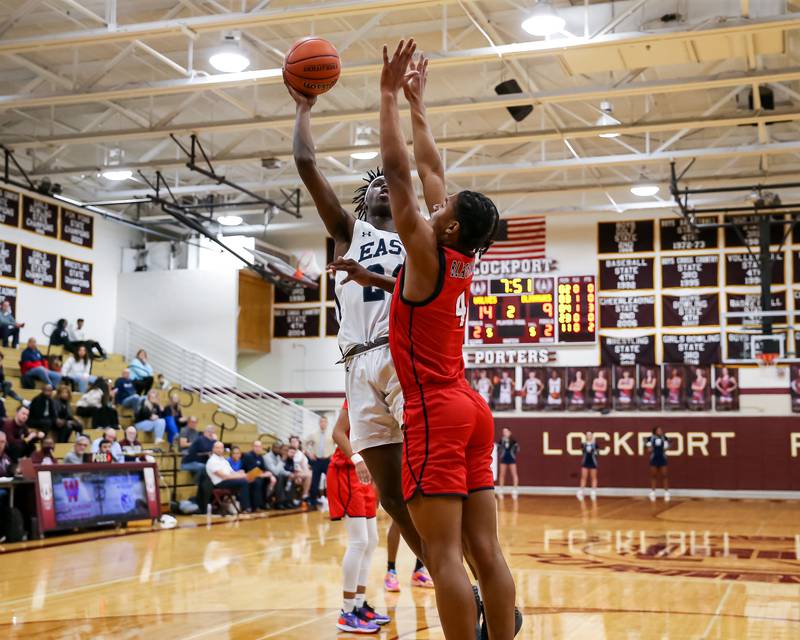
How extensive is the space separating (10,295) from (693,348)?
1460cm

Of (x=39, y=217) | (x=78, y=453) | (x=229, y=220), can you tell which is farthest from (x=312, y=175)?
(x=39, y=217)

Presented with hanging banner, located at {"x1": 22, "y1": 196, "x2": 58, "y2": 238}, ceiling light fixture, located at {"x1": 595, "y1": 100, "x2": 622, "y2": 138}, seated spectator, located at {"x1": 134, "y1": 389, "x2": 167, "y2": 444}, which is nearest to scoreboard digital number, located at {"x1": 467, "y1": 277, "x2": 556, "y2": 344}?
ceiling light fixture, located at {"x1": 595, "y1": 100, "x2": 622, "y2": 138}

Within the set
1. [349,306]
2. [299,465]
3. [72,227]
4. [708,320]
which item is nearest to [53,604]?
[349,306]

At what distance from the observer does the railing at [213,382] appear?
22.8 metres

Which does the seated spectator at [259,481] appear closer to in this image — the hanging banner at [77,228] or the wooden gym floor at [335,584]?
the wooden gym floor at [335,584]

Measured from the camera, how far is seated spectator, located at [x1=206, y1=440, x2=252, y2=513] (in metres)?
15.2

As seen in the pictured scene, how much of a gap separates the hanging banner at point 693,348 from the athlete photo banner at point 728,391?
39cm

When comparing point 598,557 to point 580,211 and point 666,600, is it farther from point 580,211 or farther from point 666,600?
point 580,211

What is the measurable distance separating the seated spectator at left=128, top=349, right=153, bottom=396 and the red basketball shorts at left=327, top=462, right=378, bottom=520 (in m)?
12.9

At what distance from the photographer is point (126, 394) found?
17844mm

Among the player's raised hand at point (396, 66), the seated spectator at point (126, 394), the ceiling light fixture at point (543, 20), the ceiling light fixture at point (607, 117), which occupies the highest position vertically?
the ceiling light fixture at point (607, 117)

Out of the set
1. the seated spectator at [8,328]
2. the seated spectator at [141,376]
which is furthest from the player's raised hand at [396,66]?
the seated spectator at [141,376]

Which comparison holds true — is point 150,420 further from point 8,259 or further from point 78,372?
point 8,259

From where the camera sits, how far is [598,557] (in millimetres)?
9836
